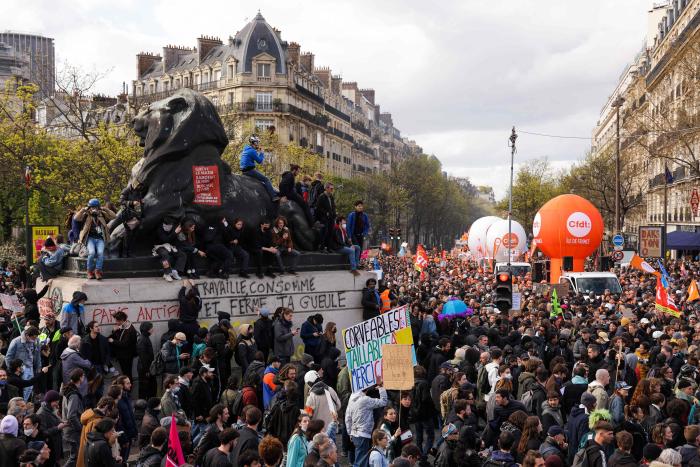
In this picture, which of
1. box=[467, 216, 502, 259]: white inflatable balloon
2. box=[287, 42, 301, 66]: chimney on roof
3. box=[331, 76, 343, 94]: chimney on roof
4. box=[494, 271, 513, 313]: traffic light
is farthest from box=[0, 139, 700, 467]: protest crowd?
box=[331, 76, 343, 94]: chimney on roof

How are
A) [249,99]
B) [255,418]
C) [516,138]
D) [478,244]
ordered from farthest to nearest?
[249,99]
[478,244]
[516,138]
[255,418]

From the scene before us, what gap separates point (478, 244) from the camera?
59125 mm

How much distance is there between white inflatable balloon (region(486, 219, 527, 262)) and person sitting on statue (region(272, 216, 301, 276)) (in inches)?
1449

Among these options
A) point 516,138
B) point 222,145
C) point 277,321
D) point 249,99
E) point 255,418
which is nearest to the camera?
point 255,418

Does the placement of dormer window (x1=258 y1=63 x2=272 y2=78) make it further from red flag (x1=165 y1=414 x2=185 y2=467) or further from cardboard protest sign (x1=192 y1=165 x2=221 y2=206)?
red flag (x1=165 y1=414 x2=185 y2=467)

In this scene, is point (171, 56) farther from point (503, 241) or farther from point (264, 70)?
point (503, 241)

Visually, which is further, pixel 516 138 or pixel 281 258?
pixel 516 138

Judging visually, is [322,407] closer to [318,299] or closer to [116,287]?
[116,287]

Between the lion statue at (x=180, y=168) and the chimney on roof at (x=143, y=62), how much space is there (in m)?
68.4

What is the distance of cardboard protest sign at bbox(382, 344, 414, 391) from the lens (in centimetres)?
1089

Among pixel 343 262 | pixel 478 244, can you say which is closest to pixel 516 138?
pixel 478 244

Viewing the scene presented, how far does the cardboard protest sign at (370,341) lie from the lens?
11461 millimetres

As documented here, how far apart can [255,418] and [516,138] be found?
3324 cm

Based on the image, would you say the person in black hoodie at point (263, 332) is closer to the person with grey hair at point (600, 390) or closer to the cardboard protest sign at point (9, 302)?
the cardboard protest sign at point (9, 302)
